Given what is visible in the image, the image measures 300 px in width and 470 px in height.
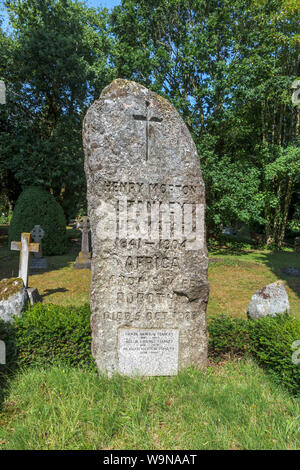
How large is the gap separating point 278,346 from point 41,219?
41.3 ft

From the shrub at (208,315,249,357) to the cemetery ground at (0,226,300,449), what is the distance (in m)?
0.14

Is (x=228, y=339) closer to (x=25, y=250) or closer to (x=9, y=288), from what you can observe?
(x=9, y=288)

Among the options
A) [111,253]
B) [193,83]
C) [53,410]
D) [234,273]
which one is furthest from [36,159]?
[53,410]

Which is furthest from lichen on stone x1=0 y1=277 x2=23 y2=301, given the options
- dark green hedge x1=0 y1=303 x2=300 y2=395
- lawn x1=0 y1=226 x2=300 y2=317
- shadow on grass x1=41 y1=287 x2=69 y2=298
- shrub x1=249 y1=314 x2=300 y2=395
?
shrub x1=249 y1=314 x2=300 y2=395

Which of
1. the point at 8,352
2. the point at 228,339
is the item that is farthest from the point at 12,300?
the point at 228,339

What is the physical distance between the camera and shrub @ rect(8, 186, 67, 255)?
1356cm

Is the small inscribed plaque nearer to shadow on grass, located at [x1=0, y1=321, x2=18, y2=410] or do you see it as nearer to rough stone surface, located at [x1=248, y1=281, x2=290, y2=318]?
shadow on grass, located at [x1=0, y1=321, x2=18, y2=410]

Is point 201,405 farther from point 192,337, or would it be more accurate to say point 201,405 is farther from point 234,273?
point 234,273

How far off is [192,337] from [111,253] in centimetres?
160

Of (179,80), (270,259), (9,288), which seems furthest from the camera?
(179,80)

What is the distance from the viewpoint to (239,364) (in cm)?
390

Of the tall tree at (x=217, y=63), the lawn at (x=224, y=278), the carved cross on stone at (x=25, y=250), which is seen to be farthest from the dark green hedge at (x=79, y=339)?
the tall tree at (x=217, y=63)

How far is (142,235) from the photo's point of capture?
380cm

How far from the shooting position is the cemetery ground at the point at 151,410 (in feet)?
8.50
